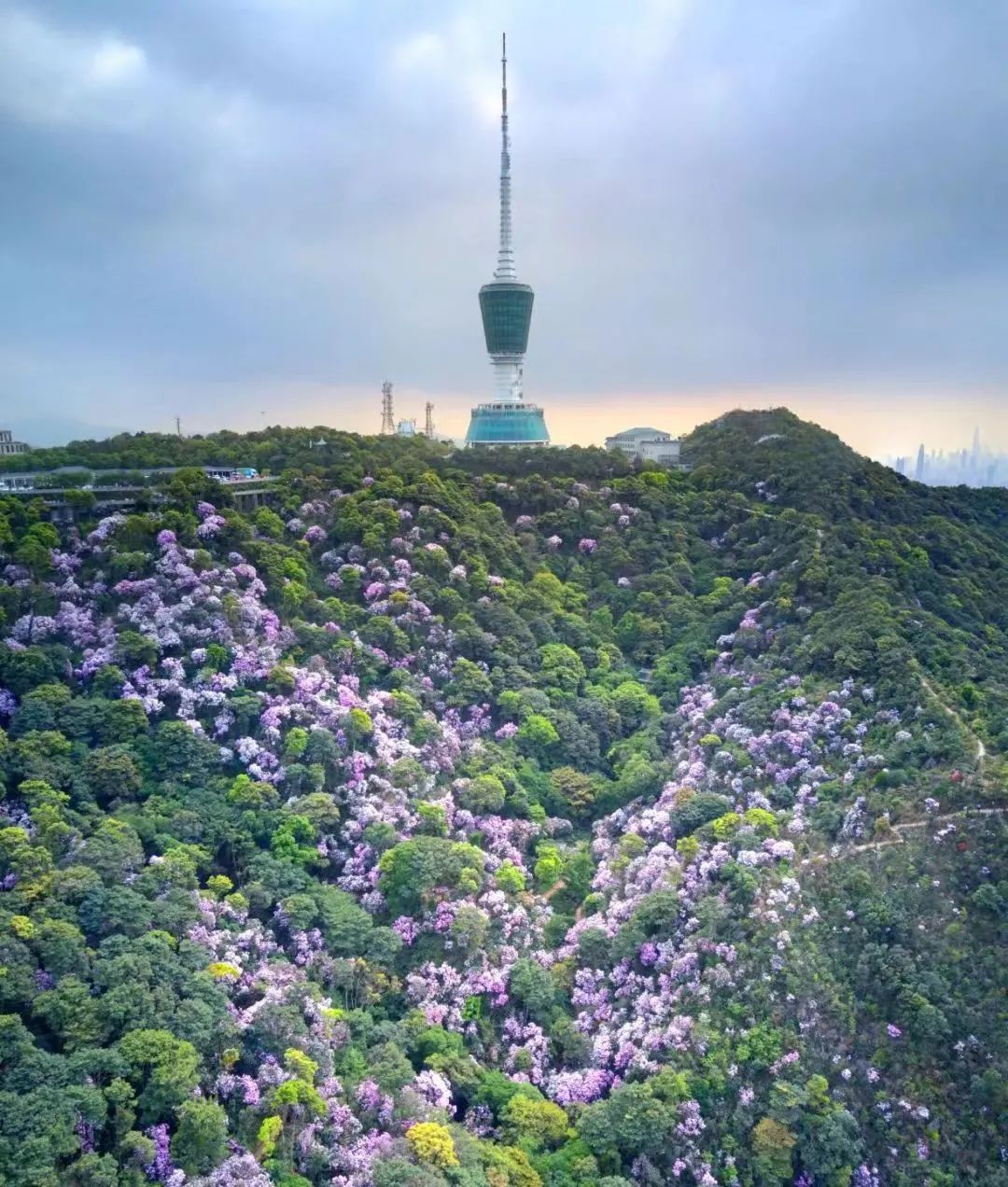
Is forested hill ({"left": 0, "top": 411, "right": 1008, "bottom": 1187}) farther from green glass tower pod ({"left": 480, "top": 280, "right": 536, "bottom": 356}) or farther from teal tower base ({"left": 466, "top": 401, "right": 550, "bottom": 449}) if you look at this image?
green glass tower pod ({"left": 480, "top": 280, "right": 536, "bottom": 356})

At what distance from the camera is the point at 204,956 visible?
24.2m

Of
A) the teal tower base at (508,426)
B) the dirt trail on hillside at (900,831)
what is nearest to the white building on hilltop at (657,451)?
the teal tower base at (508,426)

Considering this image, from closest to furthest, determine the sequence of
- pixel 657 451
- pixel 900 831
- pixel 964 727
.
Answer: pixel 900 831 → pixel 964 727 → pixel 657 451

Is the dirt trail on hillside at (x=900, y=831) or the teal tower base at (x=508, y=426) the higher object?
the teal tower base at (x=508, y=426)

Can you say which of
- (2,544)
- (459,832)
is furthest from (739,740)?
(2,544)

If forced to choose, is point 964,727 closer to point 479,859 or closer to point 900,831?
point 900,831

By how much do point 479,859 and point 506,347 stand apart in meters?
54.9

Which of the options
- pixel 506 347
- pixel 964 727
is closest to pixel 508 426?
pixel 506 347

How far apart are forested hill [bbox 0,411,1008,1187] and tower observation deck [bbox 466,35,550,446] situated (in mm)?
31281

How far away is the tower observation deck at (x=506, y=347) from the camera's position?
7550cm

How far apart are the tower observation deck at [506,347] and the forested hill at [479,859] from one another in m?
31.3

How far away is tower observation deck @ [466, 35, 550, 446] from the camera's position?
75500 mm

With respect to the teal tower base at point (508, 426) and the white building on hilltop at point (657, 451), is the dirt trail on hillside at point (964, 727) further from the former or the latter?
the teal tower base at point (508, 426)

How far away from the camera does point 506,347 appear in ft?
257
